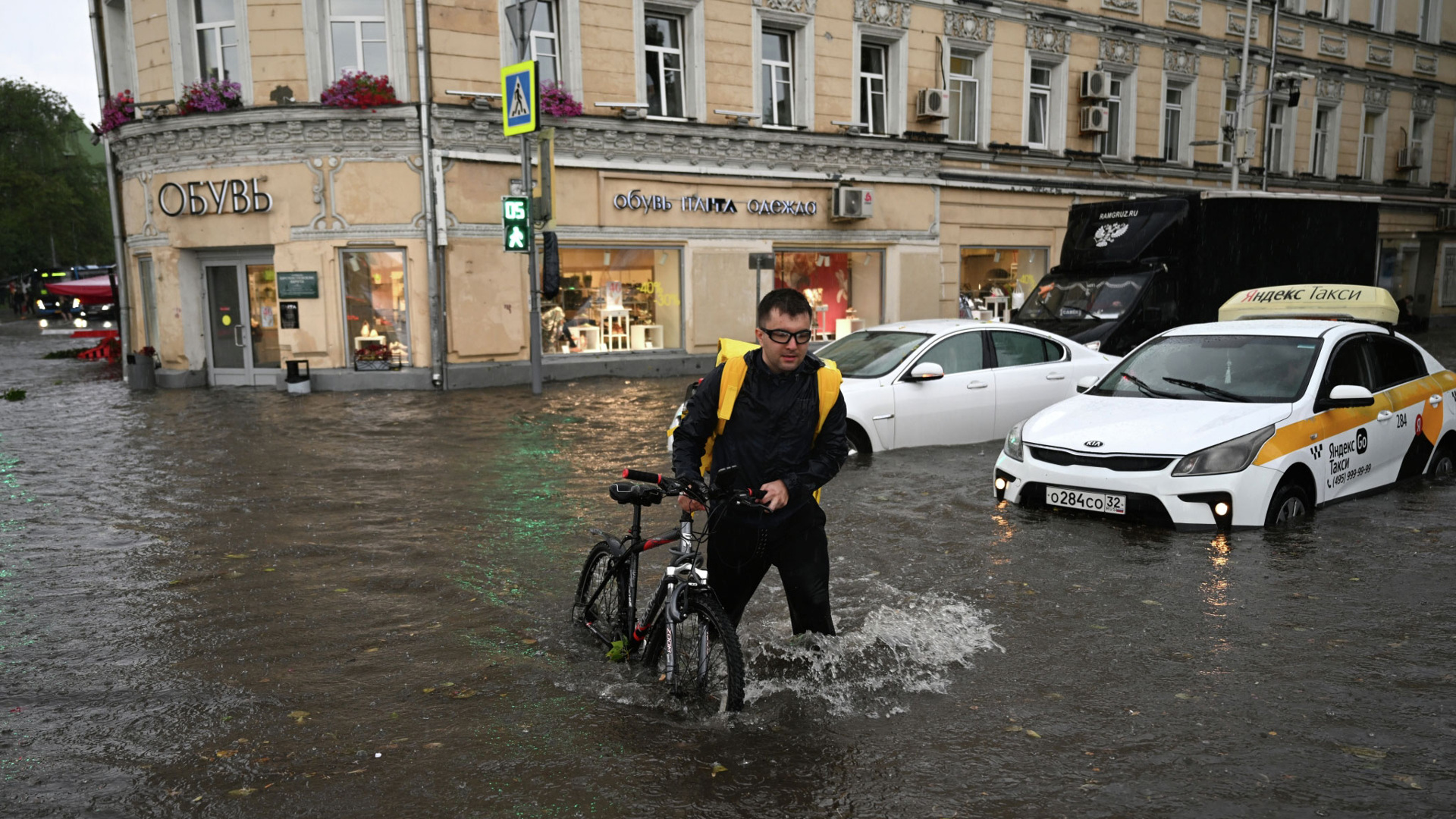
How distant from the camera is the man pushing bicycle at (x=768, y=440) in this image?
432 cm

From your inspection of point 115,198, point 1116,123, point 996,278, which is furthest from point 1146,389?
point 1116,123

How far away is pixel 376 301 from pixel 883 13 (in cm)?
1246

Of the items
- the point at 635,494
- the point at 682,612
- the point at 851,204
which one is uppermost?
the point at 851,204

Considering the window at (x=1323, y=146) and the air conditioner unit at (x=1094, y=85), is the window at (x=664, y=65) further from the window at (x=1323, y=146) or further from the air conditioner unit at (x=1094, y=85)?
the window at (x=1323, y=146)

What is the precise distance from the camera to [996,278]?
26.5m

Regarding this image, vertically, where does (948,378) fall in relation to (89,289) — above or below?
below

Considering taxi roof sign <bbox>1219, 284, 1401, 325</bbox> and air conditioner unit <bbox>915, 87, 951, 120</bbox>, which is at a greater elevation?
air conditioner unit <bbox>915, 87, 951, 120</bbox>

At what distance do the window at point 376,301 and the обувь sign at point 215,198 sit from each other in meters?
1.74

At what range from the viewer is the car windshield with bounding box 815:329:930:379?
10.8 metres

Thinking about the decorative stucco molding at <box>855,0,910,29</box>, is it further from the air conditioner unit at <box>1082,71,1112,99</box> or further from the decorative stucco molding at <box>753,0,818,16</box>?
the air conditioner unit at <box>1082,71,1112,99</box>

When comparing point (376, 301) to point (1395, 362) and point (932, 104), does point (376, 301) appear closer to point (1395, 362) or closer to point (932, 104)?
point (932, 104)

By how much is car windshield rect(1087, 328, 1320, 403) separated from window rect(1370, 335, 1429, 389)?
2.92 feet

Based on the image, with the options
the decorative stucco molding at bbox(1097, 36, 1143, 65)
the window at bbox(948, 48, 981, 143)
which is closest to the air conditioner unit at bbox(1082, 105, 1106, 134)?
the decorative stucco molding at bbox(1097, 36, 1143, 65)

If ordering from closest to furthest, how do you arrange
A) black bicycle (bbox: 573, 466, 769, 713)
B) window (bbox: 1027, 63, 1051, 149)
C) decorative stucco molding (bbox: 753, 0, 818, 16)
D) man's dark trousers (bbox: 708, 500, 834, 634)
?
black bicycle (bbox: 573, 466, 769, 713)
man's dark trousers (bbox: 708, 500, 834, 634)
decorative stucco molding (bbox: 753, 0, 818, 16)
window (bbox: 1027, 63, 1051, 149)
